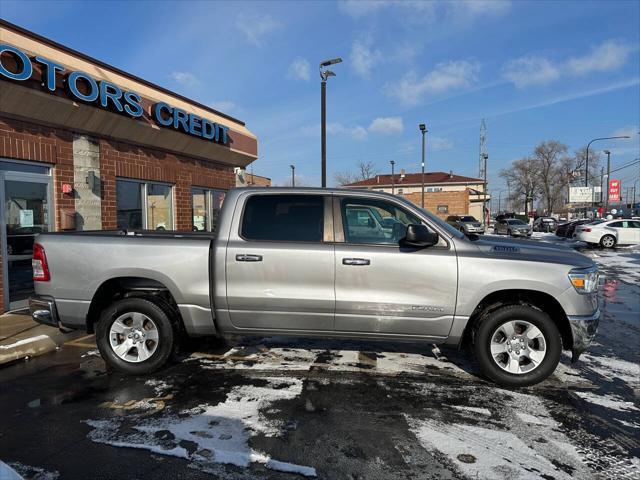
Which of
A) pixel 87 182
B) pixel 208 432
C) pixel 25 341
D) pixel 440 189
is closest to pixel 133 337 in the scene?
pixel 208 432

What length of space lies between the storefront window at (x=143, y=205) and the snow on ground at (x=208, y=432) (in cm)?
682

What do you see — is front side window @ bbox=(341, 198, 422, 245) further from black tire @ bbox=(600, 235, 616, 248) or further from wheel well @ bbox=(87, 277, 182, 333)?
black tire @ bbox=(600, 235, 616, 248)

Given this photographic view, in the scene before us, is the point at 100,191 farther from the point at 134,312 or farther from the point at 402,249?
the point at 402,249

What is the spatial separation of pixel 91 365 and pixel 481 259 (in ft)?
14.6

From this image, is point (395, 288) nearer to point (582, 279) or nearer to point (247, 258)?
point (247, 258)

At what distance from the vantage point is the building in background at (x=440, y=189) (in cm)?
5094

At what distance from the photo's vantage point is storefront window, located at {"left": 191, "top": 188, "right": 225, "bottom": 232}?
1214cm

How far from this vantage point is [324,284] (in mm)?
4246

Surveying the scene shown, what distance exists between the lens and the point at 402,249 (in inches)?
165

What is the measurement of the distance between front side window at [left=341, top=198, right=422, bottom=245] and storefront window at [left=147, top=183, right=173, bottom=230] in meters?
7.36

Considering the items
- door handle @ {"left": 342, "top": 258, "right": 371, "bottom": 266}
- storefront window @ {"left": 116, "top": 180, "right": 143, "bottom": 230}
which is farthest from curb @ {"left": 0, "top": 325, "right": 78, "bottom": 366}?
door handle @ {"left": 342, "top": 258, "right": 371, "bottom": 266}

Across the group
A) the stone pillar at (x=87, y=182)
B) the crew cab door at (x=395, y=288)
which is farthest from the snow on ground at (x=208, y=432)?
the stone pillar at (x=87, y=182)

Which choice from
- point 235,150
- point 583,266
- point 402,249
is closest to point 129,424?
point 402,249

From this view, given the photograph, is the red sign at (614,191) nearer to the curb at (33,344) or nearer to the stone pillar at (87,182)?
the stone pillar at (87,182)
